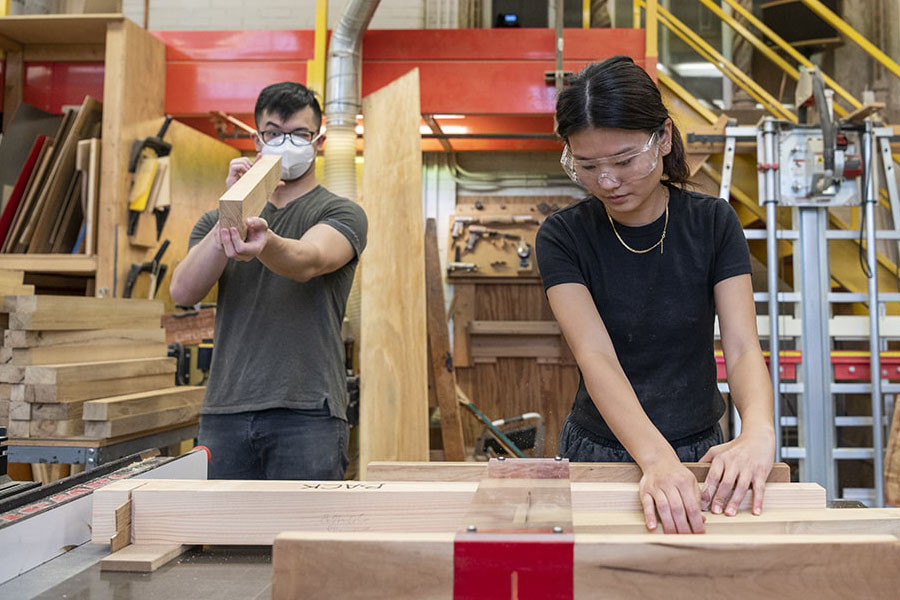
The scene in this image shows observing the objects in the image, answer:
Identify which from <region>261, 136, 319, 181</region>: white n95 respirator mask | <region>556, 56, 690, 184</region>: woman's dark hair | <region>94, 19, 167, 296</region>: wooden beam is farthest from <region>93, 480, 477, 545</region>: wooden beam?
<region>94, 19, 167, 296</region>: wooden beam

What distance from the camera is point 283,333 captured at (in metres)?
1.90

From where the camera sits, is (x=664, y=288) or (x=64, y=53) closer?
(x=664, y=288)

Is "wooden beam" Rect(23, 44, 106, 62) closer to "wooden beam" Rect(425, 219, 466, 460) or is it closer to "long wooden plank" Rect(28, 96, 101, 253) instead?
"long wooden plank" Rect(28, 96, 101, 253)

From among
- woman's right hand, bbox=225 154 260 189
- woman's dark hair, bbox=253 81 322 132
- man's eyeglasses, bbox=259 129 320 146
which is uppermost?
woman's dark hair, bbox=253 81 322 132

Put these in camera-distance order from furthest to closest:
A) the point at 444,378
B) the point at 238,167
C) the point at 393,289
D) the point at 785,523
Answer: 1. the point at 444,378
2. the point at 393,289
3. the point at 238,167
4. the point at 785,523

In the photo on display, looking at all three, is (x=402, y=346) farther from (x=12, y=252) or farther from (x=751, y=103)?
(x=751, y=103)

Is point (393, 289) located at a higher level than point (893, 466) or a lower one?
higher

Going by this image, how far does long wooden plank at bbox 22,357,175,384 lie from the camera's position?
2.52 metres

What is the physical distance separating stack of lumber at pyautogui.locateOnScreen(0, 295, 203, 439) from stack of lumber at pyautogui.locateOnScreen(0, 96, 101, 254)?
1125 mm

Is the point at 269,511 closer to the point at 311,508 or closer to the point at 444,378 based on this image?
the point at 311,508

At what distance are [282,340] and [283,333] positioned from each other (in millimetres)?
19

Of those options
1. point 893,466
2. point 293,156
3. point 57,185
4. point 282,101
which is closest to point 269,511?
point 293,156

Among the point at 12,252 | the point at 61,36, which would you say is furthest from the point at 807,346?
the point at 61,36

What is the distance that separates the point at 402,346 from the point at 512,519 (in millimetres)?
2909
